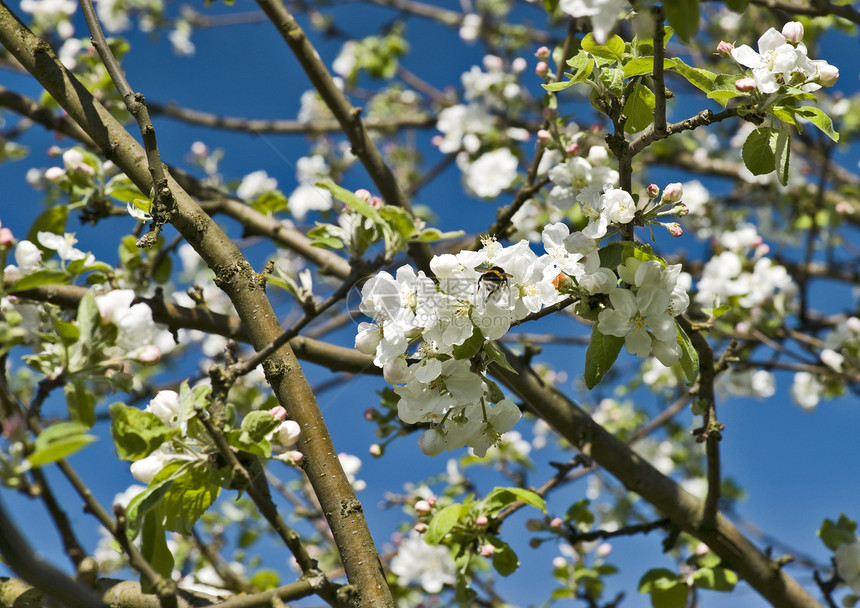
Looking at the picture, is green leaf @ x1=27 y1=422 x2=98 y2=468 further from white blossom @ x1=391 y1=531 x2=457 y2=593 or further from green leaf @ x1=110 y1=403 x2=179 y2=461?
white blossom @ x1=391 y1=531 x2=457 y2=593

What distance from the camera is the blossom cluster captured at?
1277mm

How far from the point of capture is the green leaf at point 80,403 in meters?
1.15

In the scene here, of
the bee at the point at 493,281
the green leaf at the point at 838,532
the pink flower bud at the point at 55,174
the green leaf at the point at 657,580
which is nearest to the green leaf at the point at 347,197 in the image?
the bee at the point at 493,281

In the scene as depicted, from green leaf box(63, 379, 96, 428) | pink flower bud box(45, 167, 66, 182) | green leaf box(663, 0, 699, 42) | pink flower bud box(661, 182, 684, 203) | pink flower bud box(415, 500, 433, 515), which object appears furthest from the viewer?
pink flower bud box(45, 167, 66, 182)

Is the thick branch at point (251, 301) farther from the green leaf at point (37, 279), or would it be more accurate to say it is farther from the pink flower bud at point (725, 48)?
the pink flower bud at point (725, 48)

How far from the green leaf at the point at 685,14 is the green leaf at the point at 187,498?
1109 mm

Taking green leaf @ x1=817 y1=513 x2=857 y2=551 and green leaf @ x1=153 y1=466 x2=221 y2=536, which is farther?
green leaf @ x1=817 y1=513 x2=857 y2=551

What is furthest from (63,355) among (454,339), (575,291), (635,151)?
(635,151)

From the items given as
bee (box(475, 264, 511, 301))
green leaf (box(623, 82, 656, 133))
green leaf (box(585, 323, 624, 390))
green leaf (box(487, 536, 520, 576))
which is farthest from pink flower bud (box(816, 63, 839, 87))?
green leaf (box(487, 536, 520, 576))

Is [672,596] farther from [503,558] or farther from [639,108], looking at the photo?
[639,108]

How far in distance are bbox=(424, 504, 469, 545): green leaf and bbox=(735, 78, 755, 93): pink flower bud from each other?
47.6 inches

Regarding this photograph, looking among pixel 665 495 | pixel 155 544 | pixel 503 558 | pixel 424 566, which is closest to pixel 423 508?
pixel 503 558

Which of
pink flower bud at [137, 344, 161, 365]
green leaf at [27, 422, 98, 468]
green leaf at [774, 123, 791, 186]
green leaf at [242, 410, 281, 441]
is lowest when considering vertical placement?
green leaf at [27, 422, 98, 468]

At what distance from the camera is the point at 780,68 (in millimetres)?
1430
